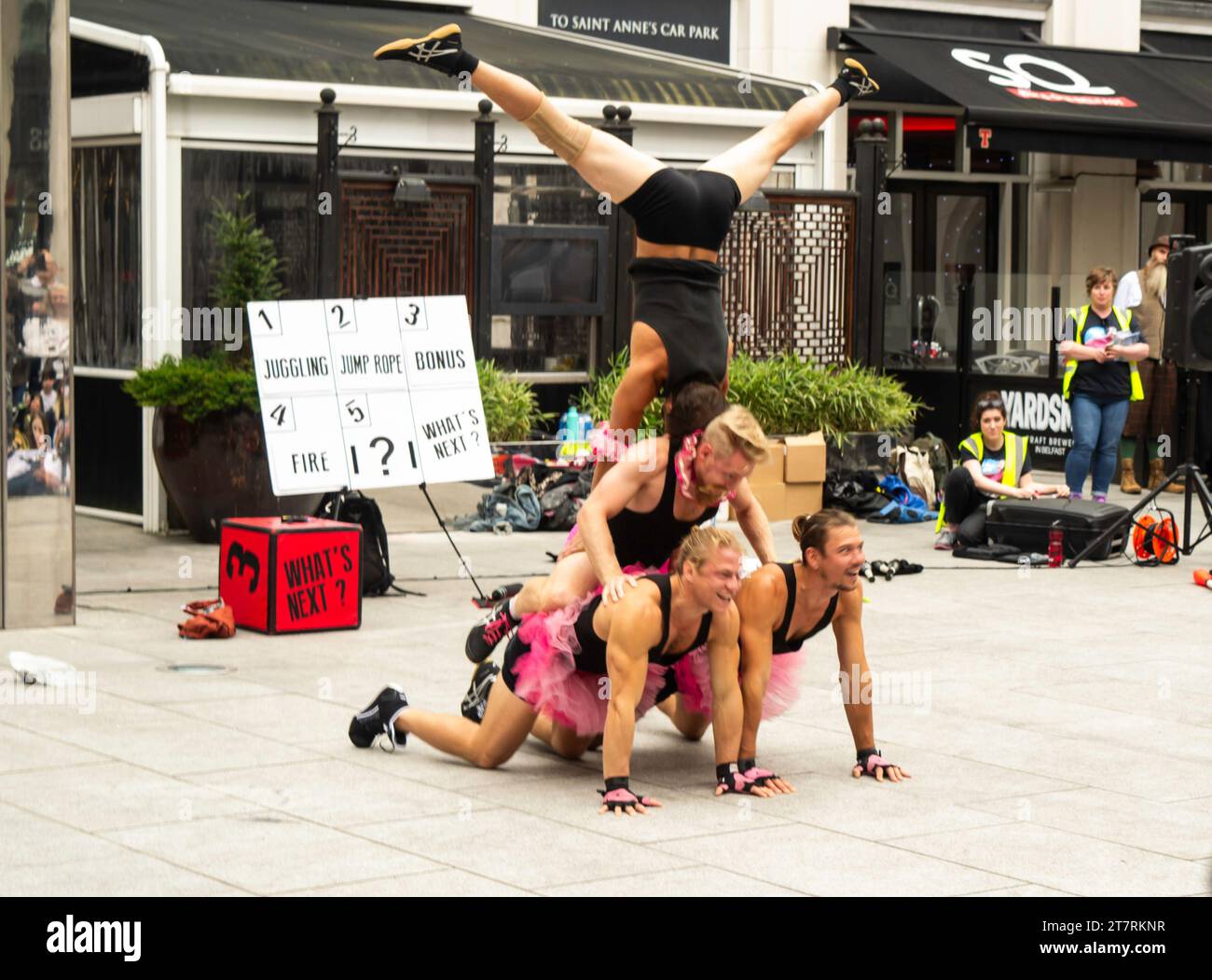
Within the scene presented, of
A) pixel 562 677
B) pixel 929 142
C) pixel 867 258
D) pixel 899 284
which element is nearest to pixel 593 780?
pixel 562 677

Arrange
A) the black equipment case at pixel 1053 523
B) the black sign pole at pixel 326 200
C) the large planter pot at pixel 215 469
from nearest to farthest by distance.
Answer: the large planter pot at pixel 215 469
the black equipment case at pixel 1053 523
the black sign pole at pixel 326 200

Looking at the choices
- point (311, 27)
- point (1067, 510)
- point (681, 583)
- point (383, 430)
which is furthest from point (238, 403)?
point (681, 583)

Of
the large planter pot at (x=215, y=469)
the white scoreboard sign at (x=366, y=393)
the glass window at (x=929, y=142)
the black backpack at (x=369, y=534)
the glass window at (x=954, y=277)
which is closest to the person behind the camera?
the white scoreboard sign at (x=366, y=393)

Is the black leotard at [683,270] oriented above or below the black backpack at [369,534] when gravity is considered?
above

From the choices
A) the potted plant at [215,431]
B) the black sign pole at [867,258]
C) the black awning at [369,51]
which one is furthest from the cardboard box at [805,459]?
the potted plant at [215,431]

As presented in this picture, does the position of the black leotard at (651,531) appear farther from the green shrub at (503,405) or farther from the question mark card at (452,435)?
the green shrub at (503,405)

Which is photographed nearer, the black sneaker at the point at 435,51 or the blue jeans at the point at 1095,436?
the black sneaker at the point at 435,51

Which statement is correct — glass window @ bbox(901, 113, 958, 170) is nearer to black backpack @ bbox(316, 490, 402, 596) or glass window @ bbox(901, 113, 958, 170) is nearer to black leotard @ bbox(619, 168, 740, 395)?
black backpack @ bbox(316, 490, 402, 596)

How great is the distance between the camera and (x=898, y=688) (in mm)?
9070

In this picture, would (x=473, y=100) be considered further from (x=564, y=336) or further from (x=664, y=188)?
(x=664, y=188)

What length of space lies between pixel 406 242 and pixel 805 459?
3.41 metres

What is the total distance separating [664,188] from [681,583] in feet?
7.06

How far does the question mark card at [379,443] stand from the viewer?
11406 mm

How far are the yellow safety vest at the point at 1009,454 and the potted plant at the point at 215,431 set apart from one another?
4.47 metres
